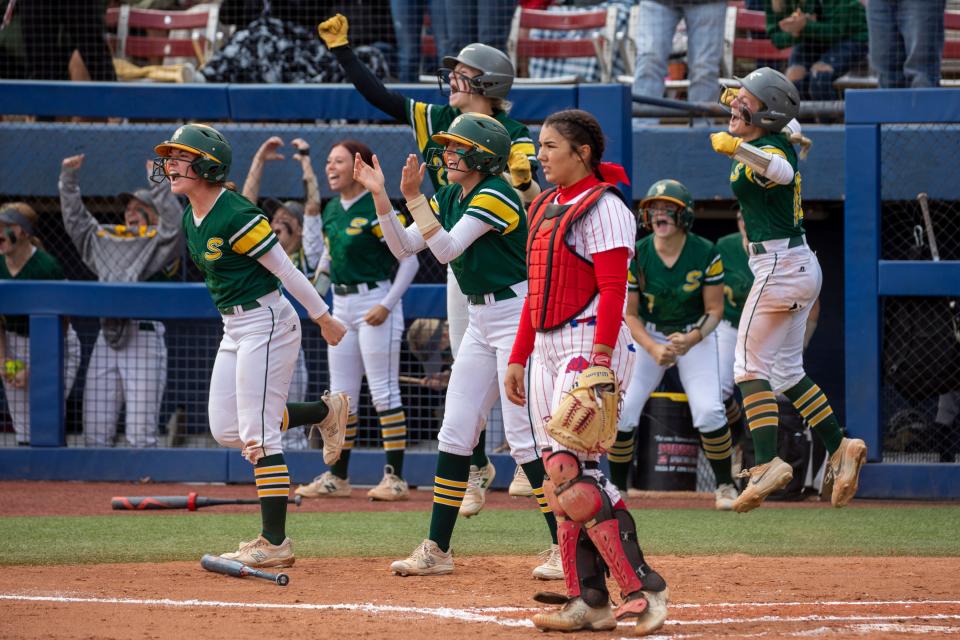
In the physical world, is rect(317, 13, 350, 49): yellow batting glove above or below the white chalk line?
above

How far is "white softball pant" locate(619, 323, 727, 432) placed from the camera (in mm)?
8414

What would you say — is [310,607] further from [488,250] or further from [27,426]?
[27,426]

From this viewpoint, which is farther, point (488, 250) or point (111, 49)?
point (111, 49)

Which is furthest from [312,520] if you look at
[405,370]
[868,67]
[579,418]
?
[868,67]

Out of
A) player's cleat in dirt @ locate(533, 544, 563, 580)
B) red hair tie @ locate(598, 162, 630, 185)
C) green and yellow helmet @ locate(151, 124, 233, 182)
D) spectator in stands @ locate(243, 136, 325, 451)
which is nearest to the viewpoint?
red hair tie @ locate(598, 162, 630, 185)

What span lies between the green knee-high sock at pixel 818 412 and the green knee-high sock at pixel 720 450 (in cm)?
161

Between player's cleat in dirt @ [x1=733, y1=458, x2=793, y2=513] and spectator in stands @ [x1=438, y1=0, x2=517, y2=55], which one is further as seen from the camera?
spectator in stands @ [x1=438, y1=0, x2=517, y2=55]

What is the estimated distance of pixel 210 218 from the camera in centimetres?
573

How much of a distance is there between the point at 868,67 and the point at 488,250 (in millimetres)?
5818

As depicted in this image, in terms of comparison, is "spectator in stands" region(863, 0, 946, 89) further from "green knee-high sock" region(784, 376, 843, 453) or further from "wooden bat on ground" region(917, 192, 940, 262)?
"green knee-high sock" region(784, 376, 843, 453)

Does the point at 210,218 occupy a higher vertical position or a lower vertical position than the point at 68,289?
higher

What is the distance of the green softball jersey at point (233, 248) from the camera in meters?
5.67

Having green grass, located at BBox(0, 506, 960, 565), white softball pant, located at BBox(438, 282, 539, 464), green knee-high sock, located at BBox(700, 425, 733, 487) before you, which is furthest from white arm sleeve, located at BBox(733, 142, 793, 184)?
green knee-high sock, located at BBox(700, 425, 733, 487)

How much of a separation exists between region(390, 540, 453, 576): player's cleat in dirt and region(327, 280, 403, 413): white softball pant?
301 cm
